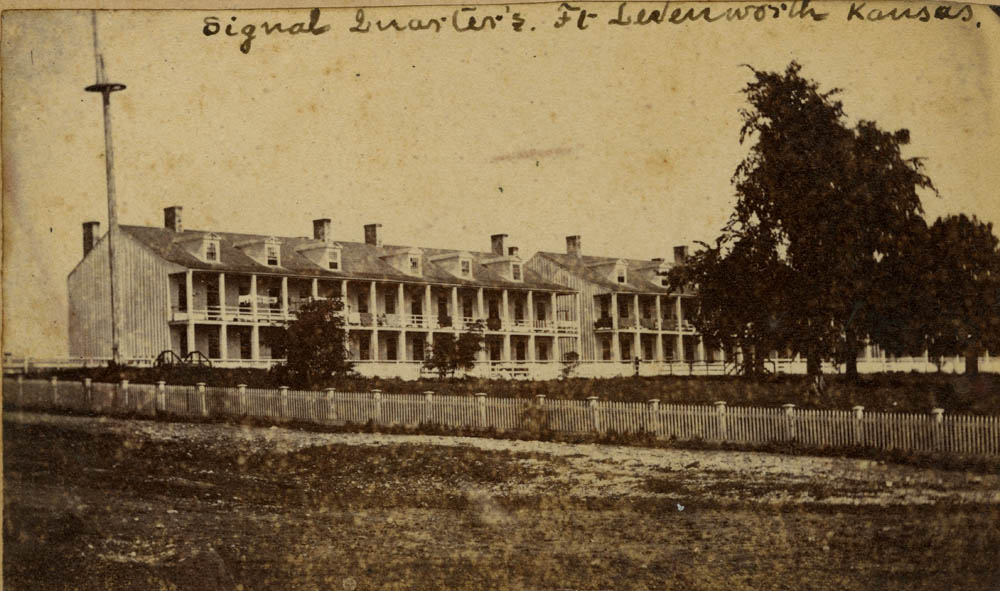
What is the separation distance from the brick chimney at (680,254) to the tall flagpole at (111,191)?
3074mm

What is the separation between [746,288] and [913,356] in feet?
3.14

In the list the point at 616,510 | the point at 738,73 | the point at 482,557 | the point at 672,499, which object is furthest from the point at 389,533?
the point at 738,73

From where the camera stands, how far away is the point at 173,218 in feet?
15.8

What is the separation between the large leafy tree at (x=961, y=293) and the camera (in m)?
4.76

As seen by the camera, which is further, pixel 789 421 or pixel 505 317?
pixel 505 317

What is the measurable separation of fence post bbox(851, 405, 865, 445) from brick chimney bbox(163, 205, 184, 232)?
3.83 m

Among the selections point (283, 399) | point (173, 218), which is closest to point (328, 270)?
point (283, 399)

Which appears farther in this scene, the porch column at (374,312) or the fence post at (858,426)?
the porch column at (374,312)

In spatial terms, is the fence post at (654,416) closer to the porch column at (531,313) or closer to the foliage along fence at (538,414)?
the foliage along fence at (538,414)

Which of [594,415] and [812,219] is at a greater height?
[812,219]

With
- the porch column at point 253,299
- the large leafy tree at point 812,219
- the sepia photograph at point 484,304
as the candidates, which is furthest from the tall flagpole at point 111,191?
the large leafy tree at point 812,219

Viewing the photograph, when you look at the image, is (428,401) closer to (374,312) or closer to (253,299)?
(374,312)

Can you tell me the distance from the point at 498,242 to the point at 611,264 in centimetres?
65

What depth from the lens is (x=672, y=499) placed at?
4.83 metres
